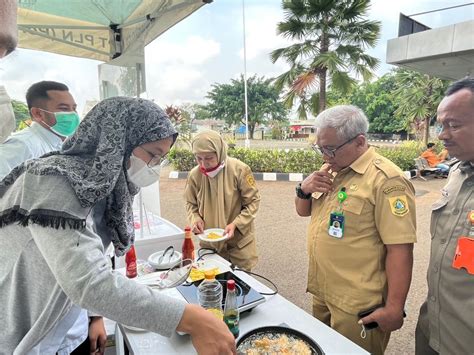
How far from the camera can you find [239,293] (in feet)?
4.61

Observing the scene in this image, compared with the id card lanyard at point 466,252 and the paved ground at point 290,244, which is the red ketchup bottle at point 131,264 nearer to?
the id card lanyard at point 466,252

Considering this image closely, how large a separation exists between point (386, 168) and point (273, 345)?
3.25 ft

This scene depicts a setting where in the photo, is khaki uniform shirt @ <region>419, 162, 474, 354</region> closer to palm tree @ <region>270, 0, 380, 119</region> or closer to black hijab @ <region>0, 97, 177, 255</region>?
black hijab @ <region>0, 97, 177, 255</region>

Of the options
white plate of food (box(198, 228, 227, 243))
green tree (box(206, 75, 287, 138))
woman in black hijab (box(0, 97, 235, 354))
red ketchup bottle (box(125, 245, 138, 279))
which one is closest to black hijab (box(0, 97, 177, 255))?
Result: woman in black hijab (box(0, 97, 235, 354))

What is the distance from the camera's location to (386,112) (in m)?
34.4

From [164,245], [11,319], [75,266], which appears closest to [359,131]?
[75,266]

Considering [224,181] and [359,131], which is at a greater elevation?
[359,131]

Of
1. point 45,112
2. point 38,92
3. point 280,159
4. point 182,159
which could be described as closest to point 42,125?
point 45,112

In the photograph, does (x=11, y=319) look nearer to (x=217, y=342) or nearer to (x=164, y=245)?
(x=217, y=342)

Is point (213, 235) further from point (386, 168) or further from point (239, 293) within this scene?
point (386, 168)

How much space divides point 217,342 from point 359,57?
1031 cm

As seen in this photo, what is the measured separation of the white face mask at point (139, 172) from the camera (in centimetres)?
111

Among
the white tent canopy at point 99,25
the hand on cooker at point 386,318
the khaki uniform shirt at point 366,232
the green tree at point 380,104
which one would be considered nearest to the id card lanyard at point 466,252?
the khaki uniform shirt at point 366,232

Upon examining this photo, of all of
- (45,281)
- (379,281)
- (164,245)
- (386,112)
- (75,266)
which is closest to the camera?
(75,266)
